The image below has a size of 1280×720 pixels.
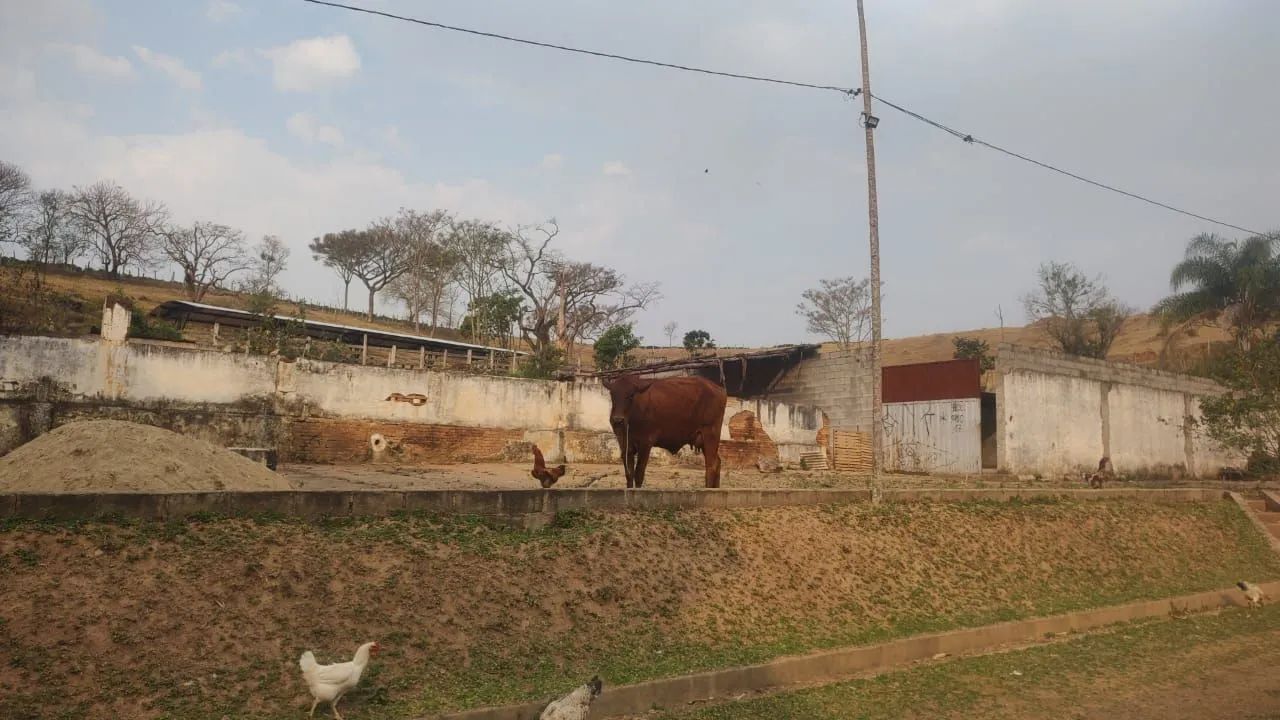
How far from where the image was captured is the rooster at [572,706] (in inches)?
242

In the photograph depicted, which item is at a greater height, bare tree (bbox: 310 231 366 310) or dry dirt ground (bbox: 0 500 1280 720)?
bare tree (bbox: 310 231 366 310)

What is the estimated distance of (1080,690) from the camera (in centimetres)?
873

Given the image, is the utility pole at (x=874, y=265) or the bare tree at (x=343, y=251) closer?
the utility pole at (x=874, y=265)

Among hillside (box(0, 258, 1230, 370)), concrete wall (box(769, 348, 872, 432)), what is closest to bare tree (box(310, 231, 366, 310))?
hillside (box(0, 258, 1230, 370))

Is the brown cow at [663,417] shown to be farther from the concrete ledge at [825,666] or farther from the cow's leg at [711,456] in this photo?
the concrete ledge at [825,666]

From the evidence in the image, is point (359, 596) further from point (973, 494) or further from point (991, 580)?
point (973, 494)

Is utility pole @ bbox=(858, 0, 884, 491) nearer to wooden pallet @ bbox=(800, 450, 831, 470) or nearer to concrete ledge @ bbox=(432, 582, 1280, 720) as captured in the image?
concrete ledge @ bbox=(432, 582, 1280, 720)

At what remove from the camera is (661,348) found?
256 feet

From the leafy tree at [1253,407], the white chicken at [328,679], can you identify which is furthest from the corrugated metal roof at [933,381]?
the white chicken at [328,679]

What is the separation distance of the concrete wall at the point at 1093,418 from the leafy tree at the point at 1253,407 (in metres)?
4.12

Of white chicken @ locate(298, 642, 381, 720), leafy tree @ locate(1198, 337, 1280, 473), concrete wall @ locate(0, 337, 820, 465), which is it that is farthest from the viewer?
leafy tree @ locate(1198, 337, 1280, 473)

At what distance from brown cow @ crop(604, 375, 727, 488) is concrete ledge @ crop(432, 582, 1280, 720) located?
4.24 meters

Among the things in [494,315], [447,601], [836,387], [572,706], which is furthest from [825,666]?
[494,315]

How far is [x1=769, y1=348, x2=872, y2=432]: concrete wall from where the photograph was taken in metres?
28.3
